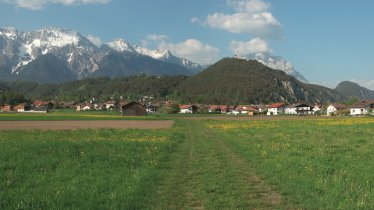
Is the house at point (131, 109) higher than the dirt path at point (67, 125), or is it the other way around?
the house at point (131, 109)

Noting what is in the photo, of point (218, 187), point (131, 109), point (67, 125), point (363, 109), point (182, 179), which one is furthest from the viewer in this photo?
point (363, 109)

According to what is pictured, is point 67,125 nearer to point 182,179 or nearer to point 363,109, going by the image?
point 182,179

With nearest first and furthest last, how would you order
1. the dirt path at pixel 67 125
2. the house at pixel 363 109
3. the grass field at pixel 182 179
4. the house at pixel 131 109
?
the grass field at pixel 182 179
the dirt path at pixel 67 125
the house at pixel 131 109
the house at pixel 363 109

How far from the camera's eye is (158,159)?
21922 millimetres

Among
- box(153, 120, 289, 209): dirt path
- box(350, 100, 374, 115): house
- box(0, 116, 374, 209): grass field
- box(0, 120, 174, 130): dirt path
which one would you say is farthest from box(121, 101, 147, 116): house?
box(153, 120, 289, 209): dirt path

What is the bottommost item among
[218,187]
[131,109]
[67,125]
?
[218,187]

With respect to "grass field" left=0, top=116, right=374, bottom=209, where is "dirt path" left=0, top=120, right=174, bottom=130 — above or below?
above

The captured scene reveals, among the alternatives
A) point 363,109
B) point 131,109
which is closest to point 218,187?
point 131,109

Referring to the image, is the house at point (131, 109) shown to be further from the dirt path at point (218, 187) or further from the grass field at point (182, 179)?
the dirt path at point (218, 187)

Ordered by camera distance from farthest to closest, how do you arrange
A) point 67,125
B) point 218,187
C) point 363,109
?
point 363,109
point 67,125
point 218,187

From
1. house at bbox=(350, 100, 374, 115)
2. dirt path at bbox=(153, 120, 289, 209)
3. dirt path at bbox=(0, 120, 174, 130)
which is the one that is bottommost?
dirt path at bbox=(153, 120, 289, 209)

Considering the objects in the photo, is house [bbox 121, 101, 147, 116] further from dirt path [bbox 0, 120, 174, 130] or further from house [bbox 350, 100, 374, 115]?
house [bbox 350, 100, 374, 115]

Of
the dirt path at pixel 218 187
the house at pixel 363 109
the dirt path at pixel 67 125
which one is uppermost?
the house at pixel 363 109

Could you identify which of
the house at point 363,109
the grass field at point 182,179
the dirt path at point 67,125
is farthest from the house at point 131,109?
the grass field at point 182,179
